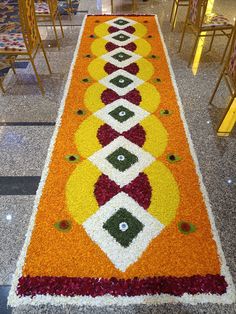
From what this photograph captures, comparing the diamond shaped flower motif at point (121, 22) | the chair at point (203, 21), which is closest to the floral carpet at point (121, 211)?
the chair at point (203, 21)

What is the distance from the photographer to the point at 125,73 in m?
2.74

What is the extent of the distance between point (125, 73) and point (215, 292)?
2.12 metres

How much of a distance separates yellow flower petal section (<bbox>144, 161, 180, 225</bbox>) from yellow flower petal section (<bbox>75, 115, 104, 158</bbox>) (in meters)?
0.46

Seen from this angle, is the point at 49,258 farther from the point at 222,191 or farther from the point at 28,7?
the point at 28,7

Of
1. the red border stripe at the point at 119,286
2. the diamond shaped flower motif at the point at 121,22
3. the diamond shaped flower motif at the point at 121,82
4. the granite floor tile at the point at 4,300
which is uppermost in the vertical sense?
the diamond shaped flower motif at the point at 121,22

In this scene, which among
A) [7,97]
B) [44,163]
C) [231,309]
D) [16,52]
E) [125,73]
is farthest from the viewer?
[125,73]

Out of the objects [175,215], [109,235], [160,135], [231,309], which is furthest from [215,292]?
[160,135]

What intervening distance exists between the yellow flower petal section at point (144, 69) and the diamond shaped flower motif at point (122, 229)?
4.84 feet

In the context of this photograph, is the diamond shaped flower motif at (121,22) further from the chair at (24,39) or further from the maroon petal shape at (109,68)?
the chair at (24,39)

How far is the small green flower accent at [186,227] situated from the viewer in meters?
1.58

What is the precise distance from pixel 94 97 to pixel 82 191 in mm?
1052

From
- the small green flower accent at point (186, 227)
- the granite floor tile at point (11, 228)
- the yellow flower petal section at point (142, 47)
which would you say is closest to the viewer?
the granite floor tile at point (11, 228)

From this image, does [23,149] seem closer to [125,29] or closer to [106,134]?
[106,134]

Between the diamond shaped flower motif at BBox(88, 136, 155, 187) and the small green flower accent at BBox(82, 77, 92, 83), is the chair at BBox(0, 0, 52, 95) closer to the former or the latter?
the small green flower accent at BBox(82, 77, 92, 83)
